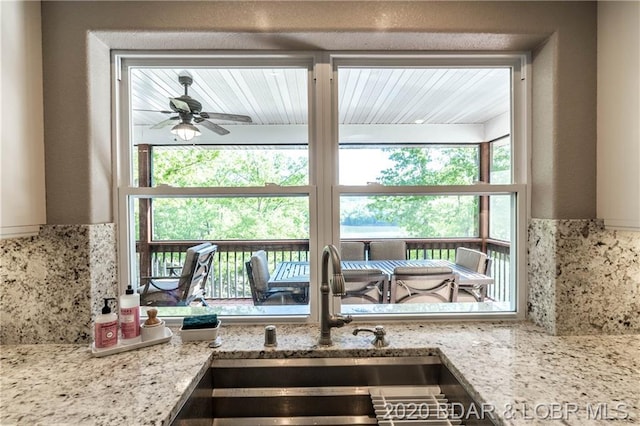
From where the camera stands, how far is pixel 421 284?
229 centimetres

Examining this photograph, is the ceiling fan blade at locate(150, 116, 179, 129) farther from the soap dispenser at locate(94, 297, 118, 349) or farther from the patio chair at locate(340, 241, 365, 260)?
the patio chair at locate(340, 241, 365, 260)

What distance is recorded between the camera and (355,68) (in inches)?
60.4

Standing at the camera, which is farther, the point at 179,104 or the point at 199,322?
the point at 179,104

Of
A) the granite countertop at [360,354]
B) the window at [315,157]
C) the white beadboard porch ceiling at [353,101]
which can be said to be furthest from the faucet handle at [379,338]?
the white beadboard porch ceiling at [353,101]

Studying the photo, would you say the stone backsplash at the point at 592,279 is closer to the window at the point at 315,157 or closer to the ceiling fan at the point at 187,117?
the window at the point at 315,157

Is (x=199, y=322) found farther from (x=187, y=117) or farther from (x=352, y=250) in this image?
(x=187, y=117)

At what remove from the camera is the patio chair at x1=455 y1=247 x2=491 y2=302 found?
73.9 inches

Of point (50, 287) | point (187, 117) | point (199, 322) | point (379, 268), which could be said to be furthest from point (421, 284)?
point (50, 287)

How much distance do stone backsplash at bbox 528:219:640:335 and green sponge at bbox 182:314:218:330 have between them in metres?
1.47

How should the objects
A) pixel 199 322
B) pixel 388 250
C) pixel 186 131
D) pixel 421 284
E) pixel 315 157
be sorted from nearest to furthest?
1. pixel 199 322
2. pixel 315 157
3. pixel 186 131
4. pixel 388 250
5. pixel 421 284

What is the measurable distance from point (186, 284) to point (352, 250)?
1144 millimetres

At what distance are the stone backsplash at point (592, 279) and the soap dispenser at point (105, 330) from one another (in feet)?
6.00

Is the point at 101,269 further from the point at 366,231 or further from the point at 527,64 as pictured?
the point at 527,64

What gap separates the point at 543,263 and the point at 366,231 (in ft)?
2.68
